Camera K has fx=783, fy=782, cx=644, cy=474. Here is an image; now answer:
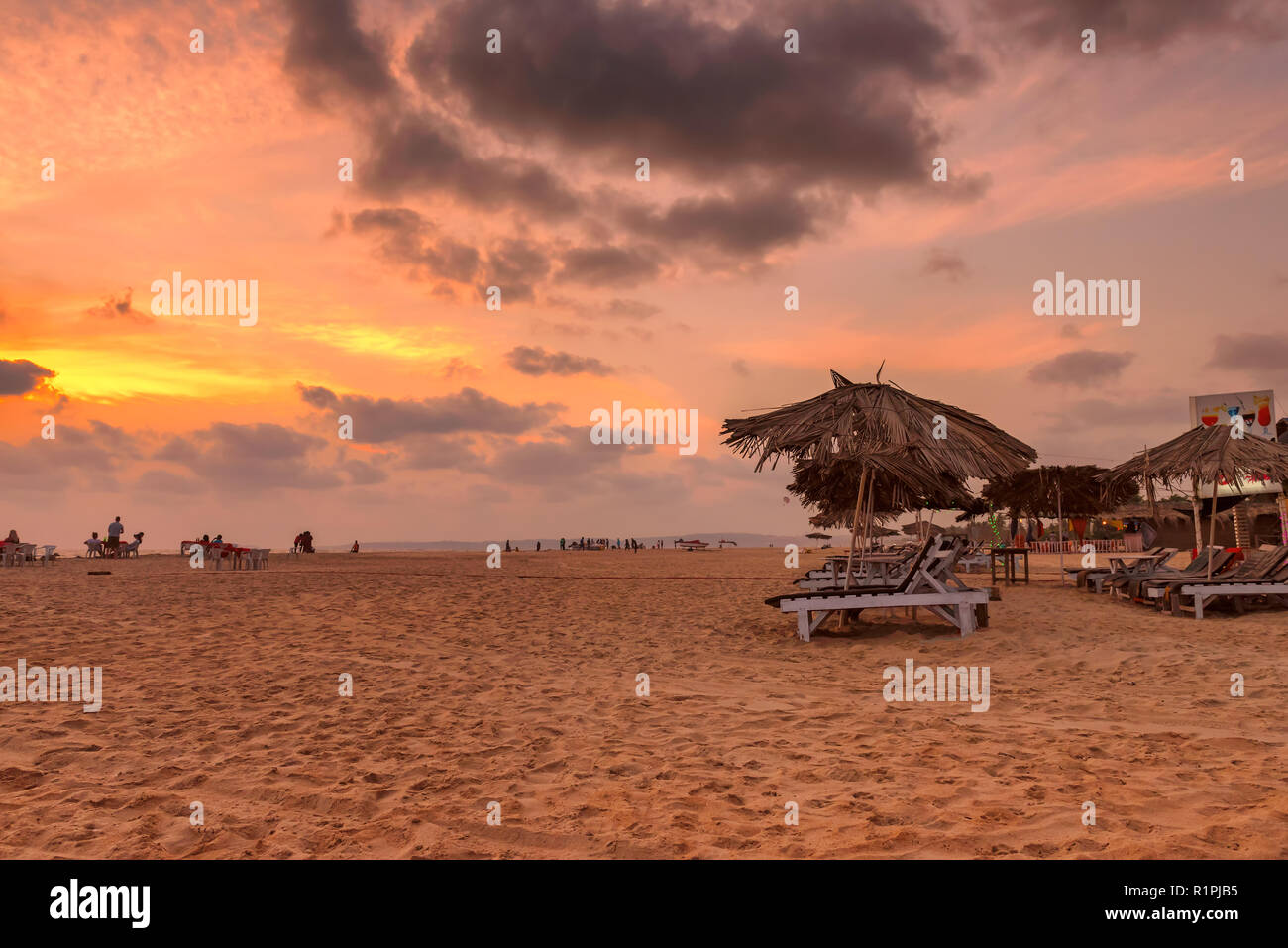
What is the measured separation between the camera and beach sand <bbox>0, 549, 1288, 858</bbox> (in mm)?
3557

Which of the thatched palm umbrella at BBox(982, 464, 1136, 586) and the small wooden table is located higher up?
the thatched palm umbrella at BBox(982, 464, 1136, 586)

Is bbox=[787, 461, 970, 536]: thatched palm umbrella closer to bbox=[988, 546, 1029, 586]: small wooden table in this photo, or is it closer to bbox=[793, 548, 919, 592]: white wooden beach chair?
bbox=[793, 548, 919, 592]: white wooden beach chair

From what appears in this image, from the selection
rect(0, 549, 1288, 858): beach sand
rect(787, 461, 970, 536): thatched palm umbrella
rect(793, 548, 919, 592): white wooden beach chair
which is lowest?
rect(0, 549, 1288, 858): beach sand

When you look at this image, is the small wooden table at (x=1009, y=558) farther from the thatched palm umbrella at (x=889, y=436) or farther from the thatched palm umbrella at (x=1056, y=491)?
the thatched palm umbrella at (x=889, y=436)

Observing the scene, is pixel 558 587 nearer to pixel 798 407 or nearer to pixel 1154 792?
pixel 798 407

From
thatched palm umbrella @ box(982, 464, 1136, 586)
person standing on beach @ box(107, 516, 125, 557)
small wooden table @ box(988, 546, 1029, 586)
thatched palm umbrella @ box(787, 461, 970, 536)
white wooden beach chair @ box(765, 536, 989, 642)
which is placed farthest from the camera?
person standing on beach @ box(107, 516, 125, 557)

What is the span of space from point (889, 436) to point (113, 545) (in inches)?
1282

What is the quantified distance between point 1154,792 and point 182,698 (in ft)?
21.9

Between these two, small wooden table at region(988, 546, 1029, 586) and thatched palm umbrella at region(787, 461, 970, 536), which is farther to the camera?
small wooden table at region(988, 546, 1029, 586)

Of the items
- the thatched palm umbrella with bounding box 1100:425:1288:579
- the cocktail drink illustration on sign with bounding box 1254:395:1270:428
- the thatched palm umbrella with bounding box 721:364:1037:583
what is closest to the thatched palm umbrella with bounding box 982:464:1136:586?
the thatched palm umbrella with bounding box 1100:425:1288:579

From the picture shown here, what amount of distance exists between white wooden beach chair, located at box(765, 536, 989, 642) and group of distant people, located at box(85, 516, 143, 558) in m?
31.2

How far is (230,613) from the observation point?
11336mm
